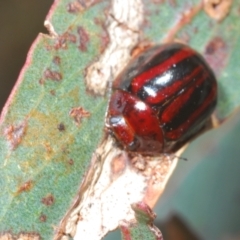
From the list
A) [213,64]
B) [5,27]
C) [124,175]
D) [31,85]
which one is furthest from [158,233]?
[5,27]

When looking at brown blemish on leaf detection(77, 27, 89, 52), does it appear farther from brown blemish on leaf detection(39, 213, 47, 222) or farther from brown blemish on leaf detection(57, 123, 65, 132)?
brown blemish on leaf detection(39, 213, 47, 222)

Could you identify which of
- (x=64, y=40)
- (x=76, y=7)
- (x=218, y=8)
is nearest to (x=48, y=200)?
(x=64, y=40)

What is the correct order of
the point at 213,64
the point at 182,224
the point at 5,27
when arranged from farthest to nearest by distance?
the point at 182,224 → the point at 5,27 → the point at 213,64

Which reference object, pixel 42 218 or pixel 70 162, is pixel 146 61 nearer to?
pixel 70 162

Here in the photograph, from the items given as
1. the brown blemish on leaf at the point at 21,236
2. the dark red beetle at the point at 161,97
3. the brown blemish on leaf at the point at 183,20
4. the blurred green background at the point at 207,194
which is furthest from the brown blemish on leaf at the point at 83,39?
the blurred green background at the point at 207,194

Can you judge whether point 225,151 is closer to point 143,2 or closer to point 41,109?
point 143,2

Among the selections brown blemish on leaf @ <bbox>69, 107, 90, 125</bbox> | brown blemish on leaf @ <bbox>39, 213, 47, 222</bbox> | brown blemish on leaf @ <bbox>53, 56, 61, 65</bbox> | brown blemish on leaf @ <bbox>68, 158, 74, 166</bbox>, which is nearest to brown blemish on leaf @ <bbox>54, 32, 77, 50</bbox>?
brown blemish on leaf @ <bbox>53, 56, 61, 65</bbox>

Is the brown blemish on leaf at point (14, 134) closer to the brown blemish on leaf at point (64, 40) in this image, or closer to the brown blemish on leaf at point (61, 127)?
the brown blemish on leaf at point (61, 127)
